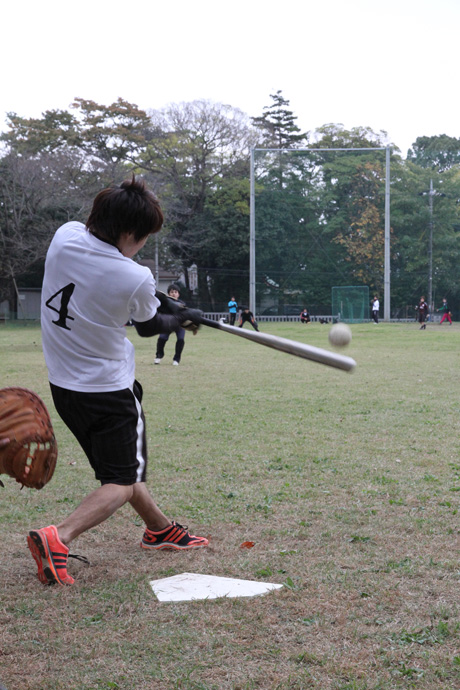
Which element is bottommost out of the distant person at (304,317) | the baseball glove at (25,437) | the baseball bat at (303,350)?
the distant person at (304,317)

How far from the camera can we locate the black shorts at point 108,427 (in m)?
3.55

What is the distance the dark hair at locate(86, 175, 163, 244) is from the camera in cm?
346

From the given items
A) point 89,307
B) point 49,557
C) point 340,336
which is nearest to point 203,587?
point 49,557

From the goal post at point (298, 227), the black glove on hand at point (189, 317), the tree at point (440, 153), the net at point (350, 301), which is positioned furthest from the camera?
the tree at point (440, 153)

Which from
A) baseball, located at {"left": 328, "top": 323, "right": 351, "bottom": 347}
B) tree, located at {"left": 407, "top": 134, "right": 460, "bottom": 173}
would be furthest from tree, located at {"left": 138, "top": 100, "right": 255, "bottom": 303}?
baseball, located at {"left": 328, "top": 323, "right": 351, "bottom": 347}

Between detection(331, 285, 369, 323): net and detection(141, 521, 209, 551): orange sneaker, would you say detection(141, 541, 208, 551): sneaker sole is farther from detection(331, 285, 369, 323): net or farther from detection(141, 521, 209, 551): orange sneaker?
detection(331, 285, 369, 323): net

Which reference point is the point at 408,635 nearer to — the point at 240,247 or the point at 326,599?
the point at 326,599

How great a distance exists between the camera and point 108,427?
360cm

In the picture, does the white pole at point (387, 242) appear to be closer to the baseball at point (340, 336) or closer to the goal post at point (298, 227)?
the goal post at point (298, 227)

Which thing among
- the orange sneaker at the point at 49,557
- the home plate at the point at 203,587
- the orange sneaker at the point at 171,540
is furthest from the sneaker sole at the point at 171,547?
the orange sneaker at the point at 49,557

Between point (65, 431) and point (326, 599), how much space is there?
5034 millimetres

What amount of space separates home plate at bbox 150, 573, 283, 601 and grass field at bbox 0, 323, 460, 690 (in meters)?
0.08

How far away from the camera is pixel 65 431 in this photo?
775 cm

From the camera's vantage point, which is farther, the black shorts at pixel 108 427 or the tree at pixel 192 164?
the tree at pixel 192 164
